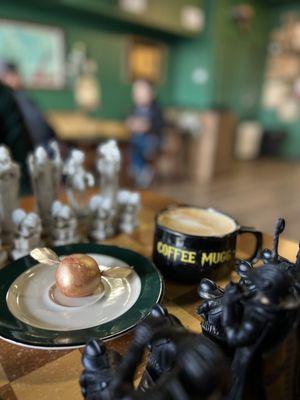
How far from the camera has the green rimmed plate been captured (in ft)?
1.36

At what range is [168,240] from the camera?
0.56m

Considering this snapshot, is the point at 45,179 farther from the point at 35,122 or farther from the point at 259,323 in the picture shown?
the point at 35,122

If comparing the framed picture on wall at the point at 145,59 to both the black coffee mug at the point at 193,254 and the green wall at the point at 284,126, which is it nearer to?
the green wall at the point at 284,126

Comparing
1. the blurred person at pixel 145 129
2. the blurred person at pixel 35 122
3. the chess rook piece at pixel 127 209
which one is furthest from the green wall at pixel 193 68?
the chess rook piece at pixel 127 209

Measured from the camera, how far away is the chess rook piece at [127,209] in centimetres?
81

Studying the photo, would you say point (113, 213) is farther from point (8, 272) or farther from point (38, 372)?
point (38, 372)

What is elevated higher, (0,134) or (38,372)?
(0,134)

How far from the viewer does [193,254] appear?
0.54m

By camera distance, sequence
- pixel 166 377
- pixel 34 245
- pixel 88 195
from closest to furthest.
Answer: pixel 166 377 < pixel 34 245 < pixel 88 195

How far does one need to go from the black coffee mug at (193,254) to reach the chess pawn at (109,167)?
0.76 feet

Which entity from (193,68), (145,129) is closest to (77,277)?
(145,129)

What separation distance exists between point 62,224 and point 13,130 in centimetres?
88

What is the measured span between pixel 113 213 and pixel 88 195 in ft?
1.13

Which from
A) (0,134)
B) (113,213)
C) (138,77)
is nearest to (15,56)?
(138,77)
